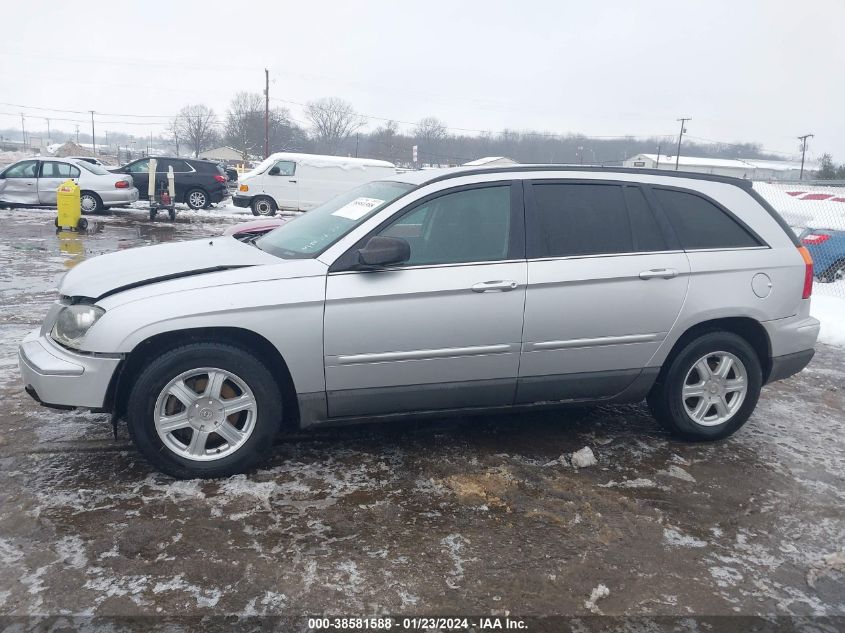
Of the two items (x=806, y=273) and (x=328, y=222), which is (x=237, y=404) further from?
(x=806, y=273)

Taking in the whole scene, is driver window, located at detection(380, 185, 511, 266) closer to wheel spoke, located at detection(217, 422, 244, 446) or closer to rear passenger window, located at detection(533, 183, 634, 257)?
rear passenger window, located at detection(533, 183, 634, 257)

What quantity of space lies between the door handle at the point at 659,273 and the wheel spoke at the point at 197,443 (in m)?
2.75

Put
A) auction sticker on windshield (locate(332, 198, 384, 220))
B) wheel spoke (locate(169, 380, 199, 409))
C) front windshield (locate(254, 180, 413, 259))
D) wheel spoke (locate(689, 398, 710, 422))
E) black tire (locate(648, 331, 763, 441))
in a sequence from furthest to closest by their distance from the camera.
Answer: wheel spoke (locate(689, 398, 710, 422)) < black tire (locate(648, 331, 763, 441)) < auction sticker on windshield (locate(332, 198, 384, 220)) < front windshield (locate(254, 180, 413, 259)) < wheel spoke (locate(169, 380, 199, 409))

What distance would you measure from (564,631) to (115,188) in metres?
18.9

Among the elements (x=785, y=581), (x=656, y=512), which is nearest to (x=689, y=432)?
(x=656, y=512)

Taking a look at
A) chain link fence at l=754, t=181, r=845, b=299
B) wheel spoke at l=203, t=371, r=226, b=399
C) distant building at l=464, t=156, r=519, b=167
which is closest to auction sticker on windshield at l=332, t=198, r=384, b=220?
distant building at l=464, t=156, r=519, b=167

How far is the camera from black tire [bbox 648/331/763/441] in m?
4.27

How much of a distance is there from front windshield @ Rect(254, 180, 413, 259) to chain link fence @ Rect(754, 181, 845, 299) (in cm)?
826

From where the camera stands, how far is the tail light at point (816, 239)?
11.1 m

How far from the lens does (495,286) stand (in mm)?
3740

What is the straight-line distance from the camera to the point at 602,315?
3969mm

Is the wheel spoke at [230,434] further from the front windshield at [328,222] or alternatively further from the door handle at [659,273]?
the door handle at [659,273]

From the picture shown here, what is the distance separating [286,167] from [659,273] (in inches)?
706

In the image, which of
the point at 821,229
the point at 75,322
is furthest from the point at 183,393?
the point at 821,229
